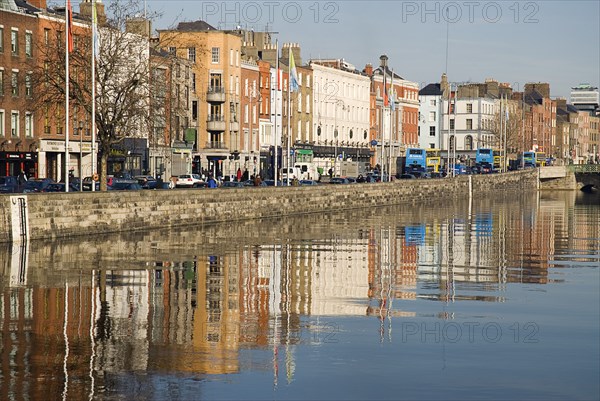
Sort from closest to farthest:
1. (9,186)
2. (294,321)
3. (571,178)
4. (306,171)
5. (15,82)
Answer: (294,321), (9,186), (15,82), (306,171), (571,178)

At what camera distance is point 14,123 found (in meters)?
85.7

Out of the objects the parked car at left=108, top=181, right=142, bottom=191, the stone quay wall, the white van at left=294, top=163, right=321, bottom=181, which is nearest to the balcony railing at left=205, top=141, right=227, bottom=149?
the white van at left=294, top=163, right=321, bottom=181

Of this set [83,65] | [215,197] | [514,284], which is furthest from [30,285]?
[83,65]

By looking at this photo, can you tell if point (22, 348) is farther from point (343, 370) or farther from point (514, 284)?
point (514, 284)

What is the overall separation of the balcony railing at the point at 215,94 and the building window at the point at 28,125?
1329 inches

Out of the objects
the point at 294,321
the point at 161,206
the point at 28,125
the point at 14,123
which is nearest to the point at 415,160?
the point at 28,125

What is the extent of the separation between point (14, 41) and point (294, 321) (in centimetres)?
6297

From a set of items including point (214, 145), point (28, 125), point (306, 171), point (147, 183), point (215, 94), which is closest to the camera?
point (147, 183)

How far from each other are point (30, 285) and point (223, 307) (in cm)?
659

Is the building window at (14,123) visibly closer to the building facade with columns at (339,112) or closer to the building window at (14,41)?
the building window at (14,41)

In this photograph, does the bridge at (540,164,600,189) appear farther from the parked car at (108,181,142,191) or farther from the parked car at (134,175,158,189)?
the parked car at (108,181,142,191)

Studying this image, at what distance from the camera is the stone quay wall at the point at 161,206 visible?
46438mm

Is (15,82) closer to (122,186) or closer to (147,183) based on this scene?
(147,183)

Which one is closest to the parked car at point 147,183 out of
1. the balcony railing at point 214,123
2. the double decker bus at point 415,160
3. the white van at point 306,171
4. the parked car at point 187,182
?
the parked car at point 187,182
